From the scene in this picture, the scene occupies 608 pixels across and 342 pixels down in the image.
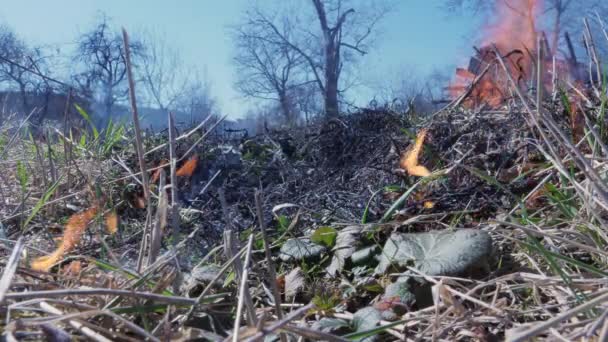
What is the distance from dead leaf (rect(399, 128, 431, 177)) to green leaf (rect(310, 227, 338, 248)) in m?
0.52

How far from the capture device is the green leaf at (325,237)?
148cm

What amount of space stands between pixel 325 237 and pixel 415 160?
68 centimetres

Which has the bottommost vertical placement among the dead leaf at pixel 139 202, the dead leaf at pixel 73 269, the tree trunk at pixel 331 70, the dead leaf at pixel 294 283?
the dead leaf at pixel 294 283

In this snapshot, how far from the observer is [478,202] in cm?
161

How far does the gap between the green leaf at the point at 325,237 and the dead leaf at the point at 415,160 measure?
0.52 meters

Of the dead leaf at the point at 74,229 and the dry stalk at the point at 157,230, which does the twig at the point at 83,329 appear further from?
the dead leaf at the point at 74,229

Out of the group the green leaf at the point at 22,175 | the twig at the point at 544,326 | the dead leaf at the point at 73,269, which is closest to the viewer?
the twig at the point at 544,326

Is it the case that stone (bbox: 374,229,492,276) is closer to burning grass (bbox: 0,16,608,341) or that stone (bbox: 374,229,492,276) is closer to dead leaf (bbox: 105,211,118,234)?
burning grass (bbox: 0,16,608,341)

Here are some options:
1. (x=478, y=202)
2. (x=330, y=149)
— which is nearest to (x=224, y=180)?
(x=330, y=149)

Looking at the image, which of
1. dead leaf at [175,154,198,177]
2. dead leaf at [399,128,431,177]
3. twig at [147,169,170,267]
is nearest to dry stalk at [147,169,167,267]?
twig at [147,169,170,267]

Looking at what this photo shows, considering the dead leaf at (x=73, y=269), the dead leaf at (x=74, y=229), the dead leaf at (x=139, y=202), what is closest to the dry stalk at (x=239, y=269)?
the dead leaf at (x=73, y=269)

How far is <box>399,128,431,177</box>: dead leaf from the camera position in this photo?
1.88m

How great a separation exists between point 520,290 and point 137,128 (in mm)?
851

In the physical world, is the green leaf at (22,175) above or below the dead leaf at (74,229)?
above
